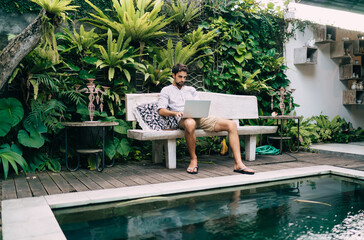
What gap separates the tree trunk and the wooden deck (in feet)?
3.47

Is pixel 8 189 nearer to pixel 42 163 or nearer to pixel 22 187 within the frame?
pixel 22 187

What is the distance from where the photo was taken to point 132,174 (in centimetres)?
361

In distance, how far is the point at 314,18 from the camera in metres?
6.67

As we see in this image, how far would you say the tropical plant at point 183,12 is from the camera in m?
5.20

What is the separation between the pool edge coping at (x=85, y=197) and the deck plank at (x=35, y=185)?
0.71 feet

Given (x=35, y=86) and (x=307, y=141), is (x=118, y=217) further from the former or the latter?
(x=307, y=141)

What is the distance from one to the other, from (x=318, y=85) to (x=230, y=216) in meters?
5.50

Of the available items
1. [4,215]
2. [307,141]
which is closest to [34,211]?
[4,215]

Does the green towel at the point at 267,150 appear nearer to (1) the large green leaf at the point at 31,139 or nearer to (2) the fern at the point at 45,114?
(2) the fern at the point at 45,114

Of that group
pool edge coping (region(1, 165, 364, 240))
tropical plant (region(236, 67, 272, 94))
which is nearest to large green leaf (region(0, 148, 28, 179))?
pool edge coping (region(1, 165, 364, 240))

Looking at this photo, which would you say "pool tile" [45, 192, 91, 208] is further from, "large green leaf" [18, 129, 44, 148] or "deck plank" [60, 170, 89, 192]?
"large green leaf" [18, 129, 44, 148]

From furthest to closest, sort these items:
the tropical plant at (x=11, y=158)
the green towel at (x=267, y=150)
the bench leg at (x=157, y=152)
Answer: the green towel at (x=267, y=150)
the bench leg at (x=157, y=152)
the tropical plant at (x=11, y=158)

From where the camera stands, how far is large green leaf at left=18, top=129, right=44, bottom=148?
3621 millimetres

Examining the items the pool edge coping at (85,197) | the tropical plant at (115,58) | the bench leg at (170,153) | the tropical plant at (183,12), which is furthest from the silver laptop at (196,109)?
the tropical plant at (183,12)
